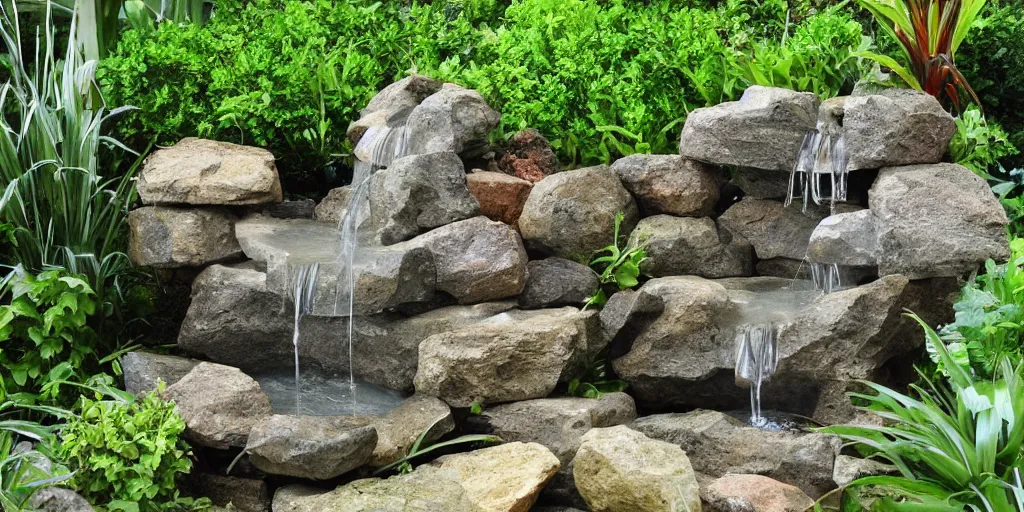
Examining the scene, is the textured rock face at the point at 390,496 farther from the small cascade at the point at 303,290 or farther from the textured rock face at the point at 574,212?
the textured rock face at the point at 574,212

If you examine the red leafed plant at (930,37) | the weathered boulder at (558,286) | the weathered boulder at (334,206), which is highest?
the red leafed plant at (930,37)

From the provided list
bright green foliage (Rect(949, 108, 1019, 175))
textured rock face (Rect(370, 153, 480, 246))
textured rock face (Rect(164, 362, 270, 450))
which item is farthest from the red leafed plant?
textured rock face (Rect(164, 362, 270, 450))

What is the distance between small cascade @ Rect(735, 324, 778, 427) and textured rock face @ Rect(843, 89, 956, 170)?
1.19 meters

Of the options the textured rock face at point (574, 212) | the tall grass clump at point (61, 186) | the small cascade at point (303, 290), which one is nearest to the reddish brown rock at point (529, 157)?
the textured rock face at point (574, 212)

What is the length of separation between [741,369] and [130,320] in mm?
4058

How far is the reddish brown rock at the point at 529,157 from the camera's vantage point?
7246mm

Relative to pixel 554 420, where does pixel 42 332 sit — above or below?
above

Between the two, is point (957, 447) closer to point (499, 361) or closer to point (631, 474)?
point (631, 474)

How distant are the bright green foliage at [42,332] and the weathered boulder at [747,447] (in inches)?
134

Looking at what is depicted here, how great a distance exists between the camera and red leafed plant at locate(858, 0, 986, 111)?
6.71 meters

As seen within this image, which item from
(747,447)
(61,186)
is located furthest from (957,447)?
(61,186)

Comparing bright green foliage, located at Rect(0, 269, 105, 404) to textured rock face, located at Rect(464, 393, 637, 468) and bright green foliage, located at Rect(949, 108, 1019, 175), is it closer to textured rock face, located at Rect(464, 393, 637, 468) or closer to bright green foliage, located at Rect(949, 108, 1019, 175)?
textured rock face, located at Rect(464, 393, 637, 468)

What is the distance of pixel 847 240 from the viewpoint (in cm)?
629

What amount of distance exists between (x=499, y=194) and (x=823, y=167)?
200 cm
